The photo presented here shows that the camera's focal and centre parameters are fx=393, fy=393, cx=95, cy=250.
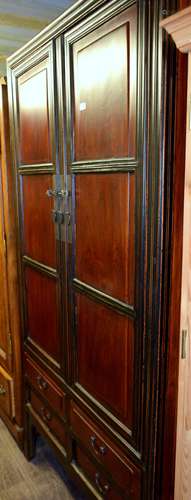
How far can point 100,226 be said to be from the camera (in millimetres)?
1135

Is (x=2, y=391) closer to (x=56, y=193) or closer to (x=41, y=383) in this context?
(x=41, y=383)

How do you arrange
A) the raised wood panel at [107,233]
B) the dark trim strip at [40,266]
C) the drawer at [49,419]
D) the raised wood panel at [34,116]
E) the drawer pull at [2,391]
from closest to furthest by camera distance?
1. the raised wood panel at [107,233]
2. the raised wood panel at [34,116]
3. the dark trim strip at [40,266]
4. the drawer at [49,419]
5. the drawer pull at [2,391]

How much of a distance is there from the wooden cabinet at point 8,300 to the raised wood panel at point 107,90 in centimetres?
72

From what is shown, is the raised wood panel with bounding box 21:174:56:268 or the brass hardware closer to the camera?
the brass hardware

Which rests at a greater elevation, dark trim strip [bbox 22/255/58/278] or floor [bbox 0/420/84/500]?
dark trim strip [bbox 22/255/58/278]

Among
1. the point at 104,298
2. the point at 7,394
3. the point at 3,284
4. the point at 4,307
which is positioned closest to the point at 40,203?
the point at 104,298

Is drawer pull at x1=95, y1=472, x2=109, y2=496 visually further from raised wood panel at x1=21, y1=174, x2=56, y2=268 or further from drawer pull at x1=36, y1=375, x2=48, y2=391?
raised wood panel at x1=21, y1=174, x2=56, y2=268

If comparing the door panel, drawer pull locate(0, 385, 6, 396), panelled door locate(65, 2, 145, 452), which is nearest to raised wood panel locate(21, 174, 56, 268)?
panelled door locate(65, 2, 145, 452)

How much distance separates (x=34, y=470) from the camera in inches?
77.1

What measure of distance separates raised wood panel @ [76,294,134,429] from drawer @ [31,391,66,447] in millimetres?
336

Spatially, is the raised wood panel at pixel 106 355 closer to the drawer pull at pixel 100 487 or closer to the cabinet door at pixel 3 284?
the drawer pull at pixel 100 487

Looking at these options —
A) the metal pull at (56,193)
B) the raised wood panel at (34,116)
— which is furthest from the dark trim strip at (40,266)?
the raised wood panel at (34,116)

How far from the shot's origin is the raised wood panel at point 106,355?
108 cm

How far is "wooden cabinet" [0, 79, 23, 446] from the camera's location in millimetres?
1837
